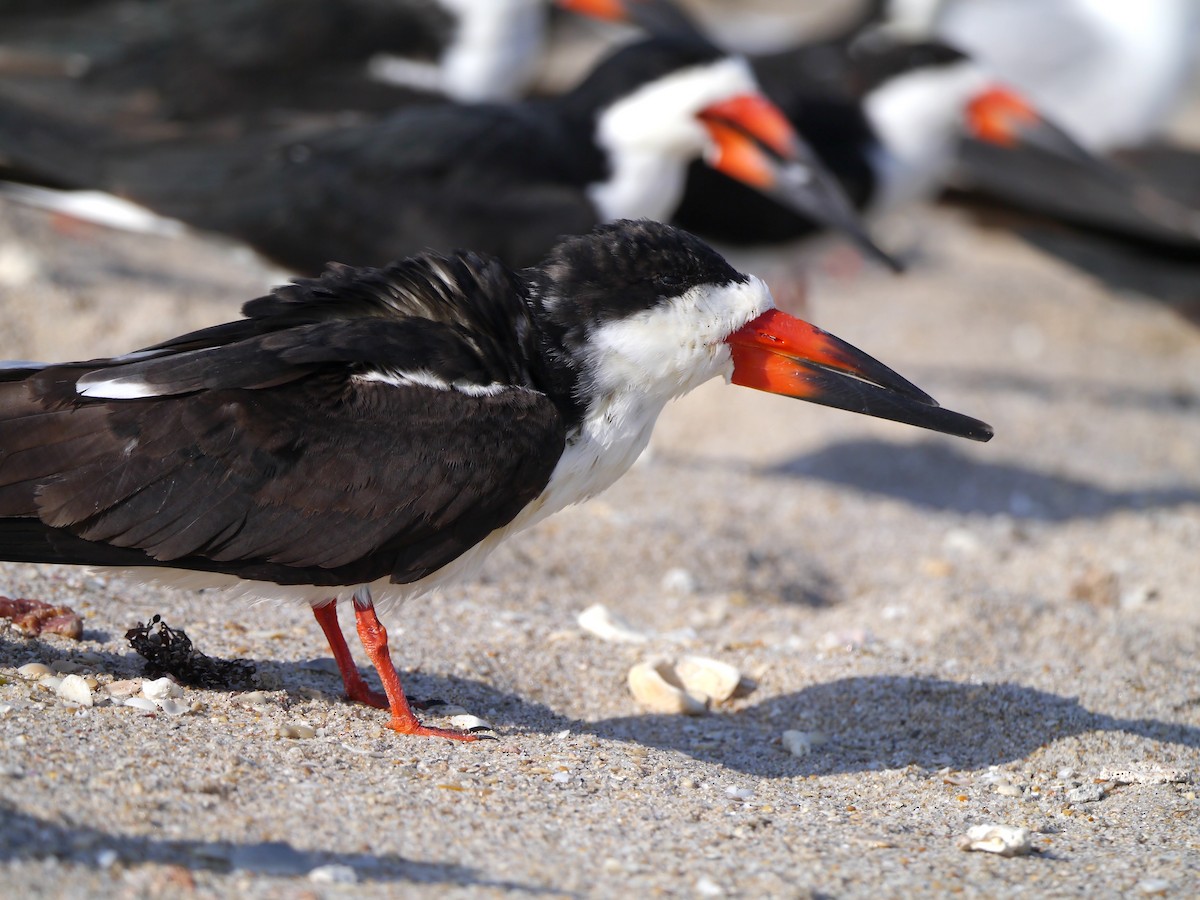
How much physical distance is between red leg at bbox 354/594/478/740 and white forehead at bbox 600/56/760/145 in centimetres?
359

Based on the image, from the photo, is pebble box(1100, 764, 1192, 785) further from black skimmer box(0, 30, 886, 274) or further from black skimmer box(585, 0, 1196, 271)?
black skimmer box(585, 0, 1196, 271)

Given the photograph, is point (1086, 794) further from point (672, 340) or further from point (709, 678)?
point (672, 340)

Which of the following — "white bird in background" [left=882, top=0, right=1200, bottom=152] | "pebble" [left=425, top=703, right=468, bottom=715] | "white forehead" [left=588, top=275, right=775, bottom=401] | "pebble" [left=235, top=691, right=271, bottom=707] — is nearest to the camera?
"pebble" [left=235, top=691, right=271, bottom=707]

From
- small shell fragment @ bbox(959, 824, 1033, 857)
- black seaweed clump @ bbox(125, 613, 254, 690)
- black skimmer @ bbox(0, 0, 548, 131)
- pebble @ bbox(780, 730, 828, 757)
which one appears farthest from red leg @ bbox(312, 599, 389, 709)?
black skimmer @ bbox(0, 0, 548, 131)

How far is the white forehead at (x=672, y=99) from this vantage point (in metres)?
6.52

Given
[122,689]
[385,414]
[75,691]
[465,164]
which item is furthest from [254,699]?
[465,164]

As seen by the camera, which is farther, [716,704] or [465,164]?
[465,164]

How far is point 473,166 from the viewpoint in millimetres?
6148

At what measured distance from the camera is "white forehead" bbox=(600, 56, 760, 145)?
6.52 meters

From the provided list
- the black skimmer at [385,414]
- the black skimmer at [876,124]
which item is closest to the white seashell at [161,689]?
the black skimmer at [385,414]

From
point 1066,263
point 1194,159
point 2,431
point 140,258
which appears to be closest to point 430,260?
point 2,431

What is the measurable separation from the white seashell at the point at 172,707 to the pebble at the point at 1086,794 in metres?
2.13

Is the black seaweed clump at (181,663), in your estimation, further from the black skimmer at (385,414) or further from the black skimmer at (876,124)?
the black skimmer at (876,124)

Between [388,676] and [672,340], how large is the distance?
109cm
